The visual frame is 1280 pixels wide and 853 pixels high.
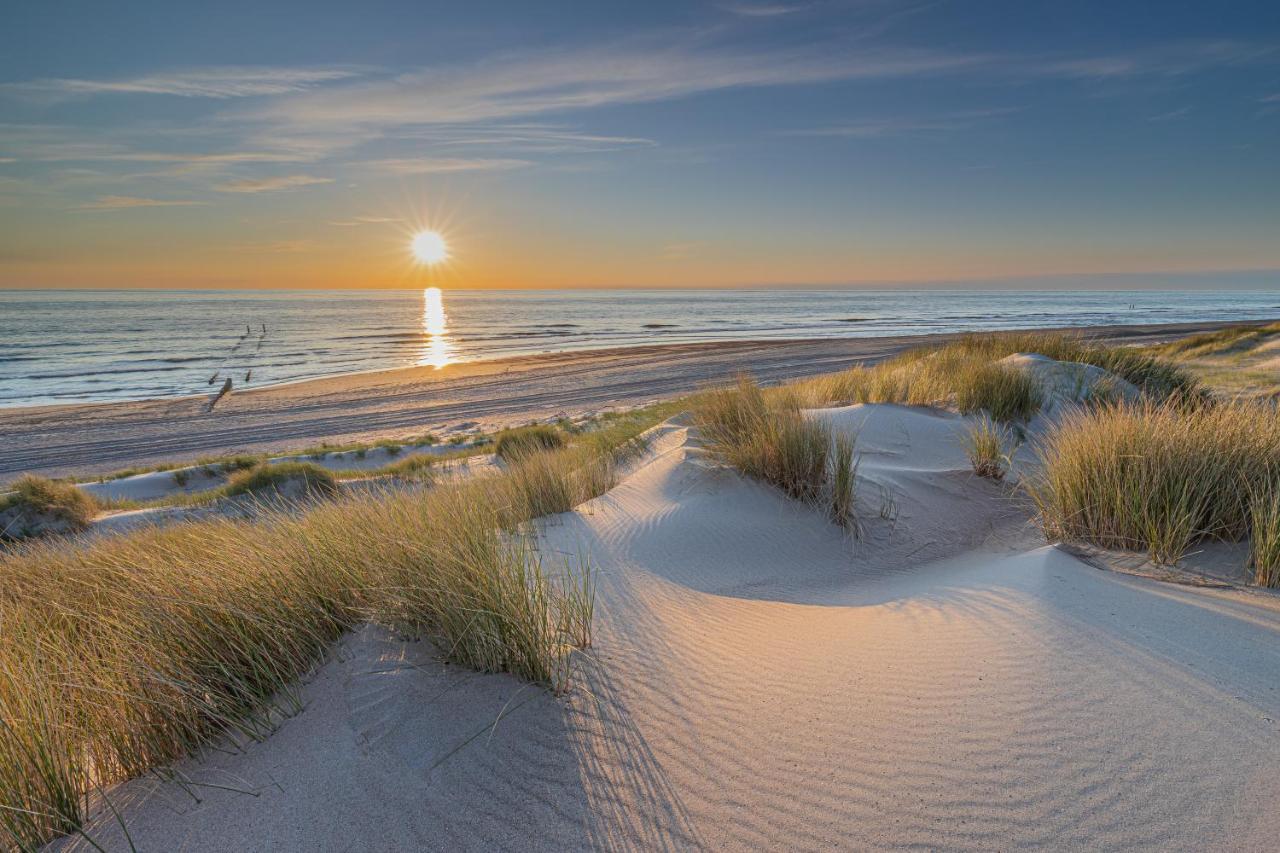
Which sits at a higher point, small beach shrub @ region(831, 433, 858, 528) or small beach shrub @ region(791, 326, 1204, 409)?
small beach shrub @ region(791, 326, 1204, 409)

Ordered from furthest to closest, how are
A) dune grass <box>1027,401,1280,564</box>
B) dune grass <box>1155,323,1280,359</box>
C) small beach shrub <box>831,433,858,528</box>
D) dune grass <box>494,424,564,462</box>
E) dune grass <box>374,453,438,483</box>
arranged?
dune grass <box>1155,323,1280,359</box>
dune grass <box>494,424,564,462</box>
dune grass <box>374,453,438,483</box>
small beach shrub <box>831,433,858,528</box>
dune grass <box>1027,401,1280,564</box>

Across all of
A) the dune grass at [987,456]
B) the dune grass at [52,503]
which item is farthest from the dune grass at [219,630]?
the dune grass at [52,503]

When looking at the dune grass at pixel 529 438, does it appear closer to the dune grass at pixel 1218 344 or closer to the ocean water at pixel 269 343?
the ocean water at pixel 269 343

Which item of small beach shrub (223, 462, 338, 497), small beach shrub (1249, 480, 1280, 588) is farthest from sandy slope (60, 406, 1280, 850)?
small beach shrub (223, 462, 338, 497)

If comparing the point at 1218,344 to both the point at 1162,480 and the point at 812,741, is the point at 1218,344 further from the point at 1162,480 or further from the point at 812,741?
the point at 812,741

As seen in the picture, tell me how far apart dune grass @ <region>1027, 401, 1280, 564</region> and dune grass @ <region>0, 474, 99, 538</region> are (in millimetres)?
13527

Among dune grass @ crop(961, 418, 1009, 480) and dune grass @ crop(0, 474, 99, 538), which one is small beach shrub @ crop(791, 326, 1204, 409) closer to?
dune grass @ crop(961, 418, 1009, 480)

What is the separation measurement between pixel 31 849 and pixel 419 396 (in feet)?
77.6

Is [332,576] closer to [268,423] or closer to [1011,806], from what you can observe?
[1011,806]

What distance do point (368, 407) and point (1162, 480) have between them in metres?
22.8

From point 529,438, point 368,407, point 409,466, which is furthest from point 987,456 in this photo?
point 368,407

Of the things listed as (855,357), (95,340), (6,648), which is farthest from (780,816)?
(95,340)

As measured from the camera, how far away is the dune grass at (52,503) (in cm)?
1049

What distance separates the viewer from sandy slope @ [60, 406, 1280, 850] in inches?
79.4
